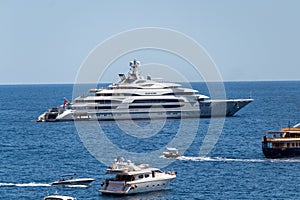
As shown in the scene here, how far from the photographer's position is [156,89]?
170125 millimetres

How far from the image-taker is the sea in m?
83.8

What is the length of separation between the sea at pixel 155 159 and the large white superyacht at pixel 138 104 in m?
2.45

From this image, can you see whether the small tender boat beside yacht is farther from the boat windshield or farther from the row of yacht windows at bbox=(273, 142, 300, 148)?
the boat windshield

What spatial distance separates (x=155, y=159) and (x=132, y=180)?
2319 cm

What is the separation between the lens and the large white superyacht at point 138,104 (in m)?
166

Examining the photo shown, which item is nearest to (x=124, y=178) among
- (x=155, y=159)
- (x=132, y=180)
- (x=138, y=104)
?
(x=132, y=180)

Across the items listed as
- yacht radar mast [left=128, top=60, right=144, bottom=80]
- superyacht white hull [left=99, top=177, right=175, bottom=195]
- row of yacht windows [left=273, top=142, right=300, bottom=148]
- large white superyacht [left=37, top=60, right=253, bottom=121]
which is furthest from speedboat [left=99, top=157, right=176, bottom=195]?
yacht radar mast [left=128, top=60, right=144, bottom=80]

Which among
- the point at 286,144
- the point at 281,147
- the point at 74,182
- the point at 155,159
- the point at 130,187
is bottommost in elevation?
the point at 130,187

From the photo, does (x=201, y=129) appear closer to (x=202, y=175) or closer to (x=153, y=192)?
(x=202, y=175)

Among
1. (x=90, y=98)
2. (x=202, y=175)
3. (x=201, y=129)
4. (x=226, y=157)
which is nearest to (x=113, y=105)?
(x=90, y=98)

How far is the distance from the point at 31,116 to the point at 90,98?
2678cm

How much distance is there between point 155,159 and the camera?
105438 millimetres

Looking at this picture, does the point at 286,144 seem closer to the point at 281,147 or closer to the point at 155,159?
the point at 281,147

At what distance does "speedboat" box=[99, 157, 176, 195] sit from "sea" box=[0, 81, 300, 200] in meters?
0.83
